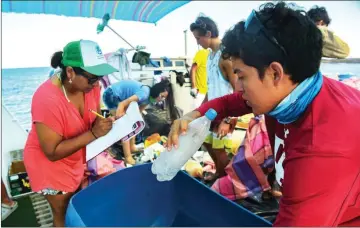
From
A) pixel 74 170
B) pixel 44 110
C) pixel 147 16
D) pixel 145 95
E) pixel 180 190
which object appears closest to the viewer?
pixel 44 110

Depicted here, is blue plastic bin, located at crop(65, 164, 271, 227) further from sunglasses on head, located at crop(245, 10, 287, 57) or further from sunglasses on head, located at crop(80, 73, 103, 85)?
sunglasses on head, located at crop(245, 10, 287, 57)

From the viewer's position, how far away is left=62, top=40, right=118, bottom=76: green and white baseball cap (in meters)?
1.15

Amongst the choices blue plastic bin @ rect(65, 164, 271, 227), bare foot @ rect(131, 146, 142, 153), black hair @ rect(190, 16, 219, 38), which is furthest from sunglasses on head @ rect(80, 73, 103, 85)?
bare foot @ rect(131, 146, 142, 153)

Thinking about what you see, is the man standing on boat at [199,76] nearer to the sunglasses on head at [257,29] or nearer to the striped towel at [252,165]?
the striped towel at [252,165]

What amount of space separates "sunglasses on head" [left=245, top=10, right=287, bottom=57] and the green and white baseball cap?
755mm

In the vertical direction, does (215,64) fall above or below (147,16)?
below

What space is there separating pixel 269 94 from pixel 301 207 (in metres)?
0.26

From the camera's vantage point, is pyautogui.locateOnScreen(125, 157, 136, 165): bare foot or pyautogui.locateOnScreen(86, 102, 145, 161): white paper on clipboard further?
pyautogui.locateOnScreen(125, 157, 136, 165): bare foot

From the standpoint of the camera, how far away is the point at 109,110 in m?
2.57

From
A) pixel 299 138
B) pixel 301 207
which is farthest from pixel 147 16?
pixel 301 207

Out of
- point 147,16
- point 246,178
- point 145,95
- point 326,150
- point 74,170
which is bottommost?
point 246,178

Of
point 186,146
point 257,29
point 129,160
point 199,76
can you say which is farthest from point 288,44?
point 199,76

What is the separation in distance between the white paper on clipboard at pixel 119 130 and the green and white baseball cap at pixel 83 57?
0.78 feet

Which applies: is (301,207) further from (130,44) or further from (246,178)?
(130,44)
